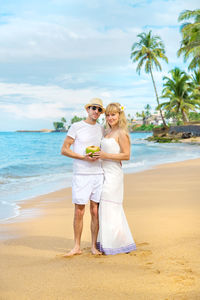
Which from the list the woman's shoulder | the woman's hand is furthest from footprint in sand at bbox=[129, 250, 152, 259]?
the woman's shoulder

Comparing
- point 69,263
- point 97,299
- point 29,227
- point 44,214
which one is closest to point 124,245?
point 69,263

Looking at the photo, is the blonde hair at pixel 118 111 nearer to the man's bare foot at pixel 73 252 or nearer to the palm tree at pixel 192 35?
the man's bare foot at pixel 73 252

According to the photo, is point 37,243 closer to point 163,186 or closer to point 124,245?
point 124,245

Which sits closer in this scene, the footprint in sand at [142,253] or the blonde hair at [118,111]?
the footprint in sand at [142,253]

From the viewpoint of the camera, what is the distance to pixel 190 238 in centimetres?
405

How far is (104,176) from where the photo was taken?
12.4 feet

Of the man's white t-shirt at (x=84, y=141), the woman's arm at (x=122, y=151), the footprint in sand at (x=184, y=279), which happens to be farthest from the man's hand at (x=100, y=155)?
the footprint in sand at (x=184, y=279)

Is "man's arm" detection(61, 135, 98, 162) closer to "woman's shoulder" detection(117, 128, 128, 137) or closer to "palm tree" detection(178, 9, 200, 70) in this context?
"woman's shoulder" detection(117, 128, 128, 137)

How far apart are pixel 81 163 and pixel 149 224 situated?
181cm

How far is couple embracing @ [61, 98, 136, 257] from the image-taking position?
369 cm

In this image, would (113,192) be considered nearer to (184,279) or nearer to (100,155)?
(100,155)

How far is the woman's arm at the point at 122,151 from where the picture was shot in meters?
3.61

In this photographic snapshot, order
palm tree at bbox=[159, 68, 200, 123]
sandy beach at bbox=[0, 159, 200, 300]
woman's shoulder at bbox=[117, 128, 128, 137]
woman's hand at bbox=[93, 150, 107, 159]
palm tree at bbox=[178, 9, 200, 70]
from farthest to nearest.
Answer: palm tree at bbox=[159, 68, 200, 123]
palm tree at bbox=[178, 9, 200, 70]
woman's shoulder at bbox=[117, 128, 128, 137]
woman's hand at bbox=[93, 150, 107, 159]
sandy beach at bbox=[0, 159, 200, 300]

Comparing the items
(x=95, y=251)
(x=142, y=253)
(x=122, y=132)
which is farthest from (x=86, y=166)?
(x=142, y=253)
